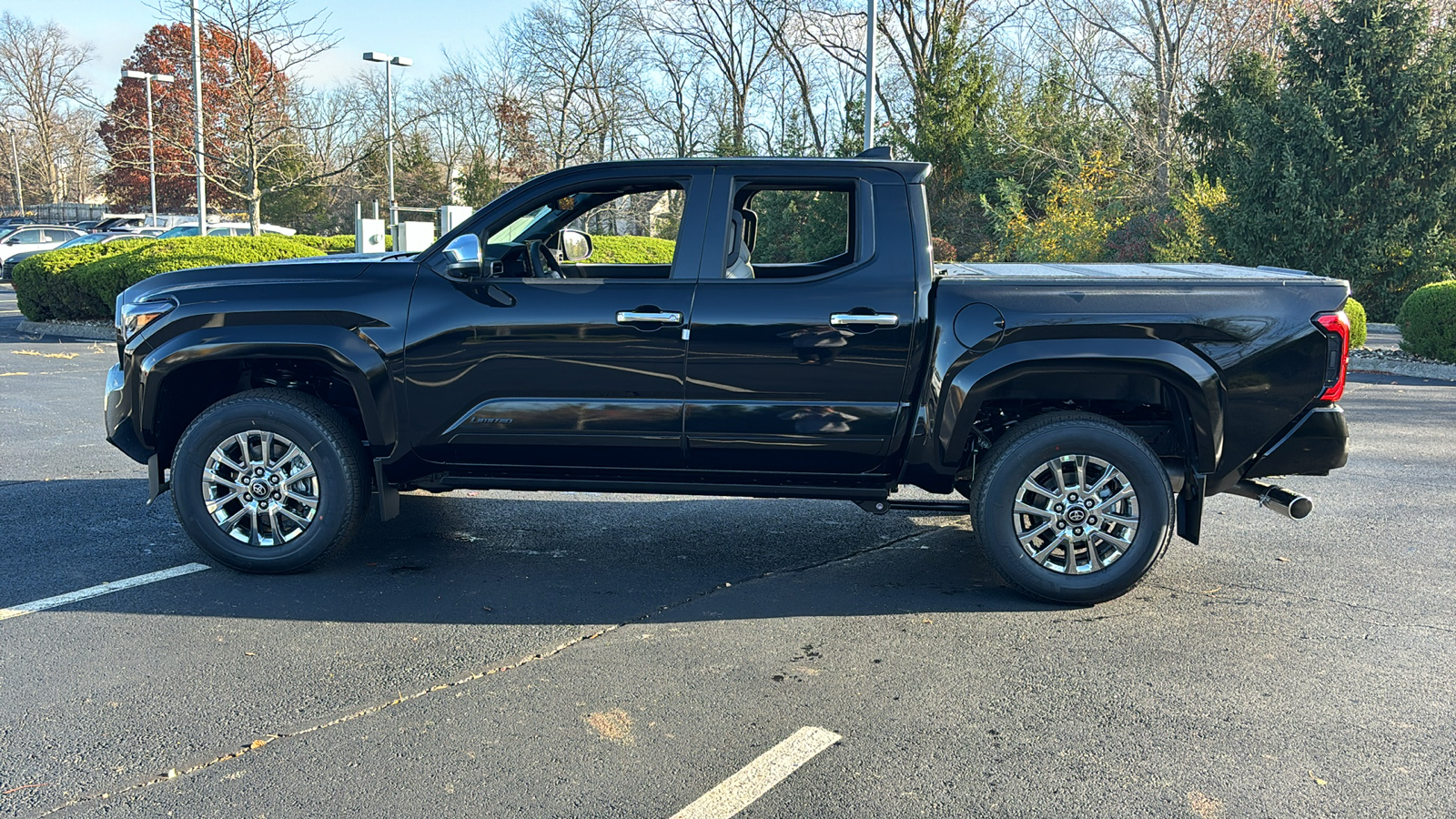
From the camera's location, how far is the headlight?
17.1ft

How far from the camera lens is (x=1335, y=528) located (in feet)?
20.8

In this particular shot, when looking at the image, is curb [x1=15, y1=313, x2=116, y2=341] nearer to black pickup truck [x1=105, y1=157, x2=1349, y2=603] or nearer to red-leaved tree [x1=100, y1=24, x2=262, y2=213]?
black pickup truck [x1=105, y1=157, x2=1349, y2=603]

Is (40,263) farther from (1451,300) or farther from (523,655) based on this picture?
(1451,300)

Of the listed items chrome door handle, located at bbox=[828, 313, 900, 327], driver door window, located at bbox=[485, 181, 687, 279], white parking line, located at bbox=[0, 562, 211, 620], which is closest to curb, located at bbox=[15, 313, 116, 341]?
white parking line, located at bbox=[0, 562, 211, 620]

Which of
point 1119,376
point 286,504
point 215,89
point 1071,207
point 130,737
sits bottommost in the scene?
point 130,737

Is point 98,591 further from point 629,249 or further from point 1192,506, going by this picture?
point 629,249

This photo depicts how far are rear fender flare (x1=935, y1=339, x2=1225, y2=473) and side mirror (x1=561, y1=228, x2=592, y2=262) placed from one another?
2.17m

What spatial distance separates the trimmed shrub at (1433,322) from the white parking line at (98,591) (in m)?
14.9

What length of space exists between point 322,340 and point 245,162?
1982 cm

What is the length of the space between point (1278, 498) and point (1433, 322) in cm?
1187

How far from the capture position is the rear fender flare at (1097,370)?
4770 millimetres

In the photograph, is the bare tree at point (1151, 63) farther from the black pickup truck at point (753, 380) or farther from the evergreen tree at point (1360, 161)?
the black pickup truck at point (753, 380)

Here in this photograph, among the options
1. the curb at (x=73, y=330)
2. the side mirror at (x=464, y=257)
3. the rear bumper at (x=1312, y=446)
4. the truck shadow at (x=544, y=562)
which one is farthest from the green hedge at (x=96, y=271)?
the rear bumper at (x=1312, y=446)

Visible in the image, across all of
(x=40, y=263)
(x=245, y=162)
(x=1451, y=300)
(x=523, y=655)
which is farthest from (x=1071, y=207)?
(x=523, y=655)
